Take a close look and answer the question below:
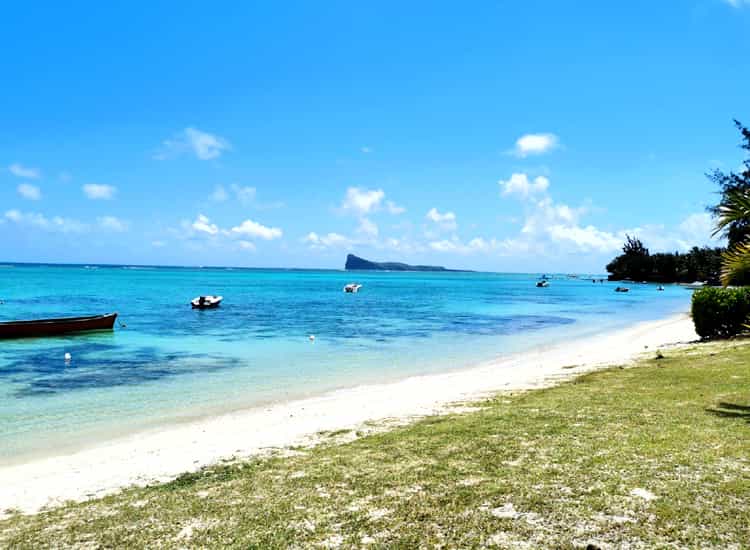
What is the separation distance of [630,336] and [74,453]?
30338mm

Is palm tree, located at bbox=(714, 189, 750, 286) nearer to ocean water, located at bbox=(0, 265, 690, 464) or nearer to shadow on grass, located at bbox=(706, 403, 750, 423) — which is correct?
shadow on grass, located at bbox=(706, 403, 750, 423)

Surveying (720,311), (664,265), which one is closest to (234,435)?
(720,311)

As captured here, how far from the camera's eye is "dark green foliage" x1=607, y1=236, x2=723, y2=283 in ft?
500

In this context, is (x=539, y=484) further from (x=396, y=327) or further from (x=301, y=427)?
(x=396, y=327)

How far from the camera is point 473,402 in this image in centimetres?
1286

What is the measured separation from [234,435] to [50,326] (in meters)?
28.2

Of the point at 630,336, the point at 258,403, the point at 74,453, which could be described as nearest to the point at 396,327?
the point at 630,336

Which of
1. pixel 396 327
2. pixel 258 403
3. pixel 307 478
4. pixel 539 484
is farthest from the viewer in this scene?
pixel 396 327

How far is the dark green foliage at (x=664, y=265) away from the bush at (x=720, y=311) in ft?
425

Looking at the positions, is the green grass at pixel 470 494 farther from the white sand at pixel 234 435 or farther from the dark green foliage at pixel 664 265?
the dark green foliage at pixel 664 265

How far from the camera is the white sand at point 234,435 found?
8422 mm

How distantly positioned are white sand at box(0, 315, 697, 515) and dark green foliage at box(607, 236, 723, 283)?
141 meters

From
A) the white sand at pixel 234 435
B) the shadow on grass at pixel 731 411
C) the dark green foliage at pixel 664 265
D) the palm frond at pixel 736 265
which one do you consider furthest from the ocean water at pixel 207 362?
Answer: the dark green foliage at pixel 664 265

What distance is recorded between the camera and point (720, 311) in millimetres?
22297
